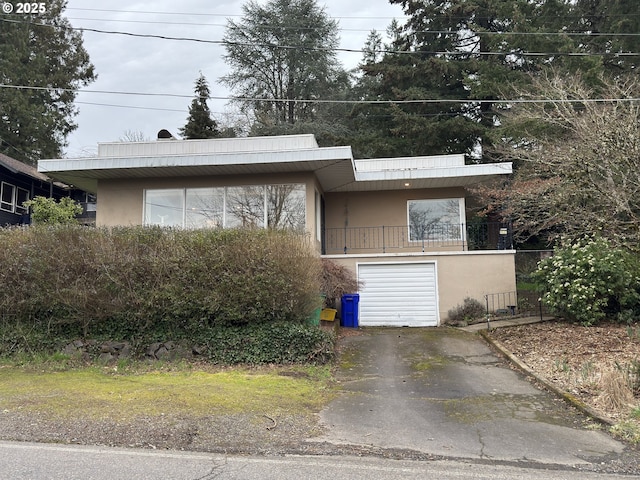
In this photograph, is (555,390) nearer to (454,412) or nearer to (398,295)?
(454,412)

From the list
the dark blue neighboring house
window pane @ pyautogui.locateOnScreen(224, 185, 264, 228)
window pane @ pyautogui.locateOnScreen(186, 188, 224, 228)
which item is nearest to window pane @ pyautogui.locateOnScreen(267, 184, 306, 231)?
window pane @ pyautogui.locateOnScreen(224, 185, 264, 228)

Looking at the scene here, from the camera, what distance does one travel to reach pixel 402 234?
47.3 feet

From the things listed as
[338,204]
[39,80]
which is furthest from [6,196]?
[338,204]

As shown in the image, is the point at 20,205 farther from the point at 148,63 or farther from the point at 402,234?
the point at 402,234

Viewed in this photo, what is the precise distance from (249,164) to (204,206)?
1.97 meters

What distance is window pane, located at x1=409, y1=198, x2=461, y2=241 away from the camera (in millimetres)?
14203

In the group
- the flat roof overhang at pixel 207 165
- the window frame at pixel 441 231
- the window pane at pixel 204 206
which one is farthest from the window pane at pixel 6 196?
the window frame at pixel 441 231

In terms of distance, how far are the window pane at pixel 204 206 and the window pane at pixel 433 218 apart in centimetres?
622

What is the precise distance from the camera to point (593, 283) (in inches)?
394

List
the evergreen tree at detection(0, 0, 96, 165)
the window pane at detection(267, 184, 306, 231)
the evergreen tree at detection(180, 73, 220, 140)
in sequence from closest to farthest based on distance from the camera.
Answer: the window pane at detection(267, 184, 306, 231), the evergreen tree at detection(0, 0, 96, 165), the evergreen tree at detection(180, 73, 220, 140)

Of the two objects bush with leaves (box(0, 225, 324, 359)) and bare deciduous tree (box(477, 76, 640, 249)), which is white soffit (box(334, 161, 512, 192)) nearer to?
bare deciduous tree (box(477, 76, 640, 249))

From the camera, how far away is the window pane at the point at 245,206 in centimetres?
1166

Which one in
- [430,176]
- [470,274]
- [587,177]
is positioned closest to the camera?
[587,177]

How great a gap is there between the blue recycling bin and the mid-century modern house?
41cm
